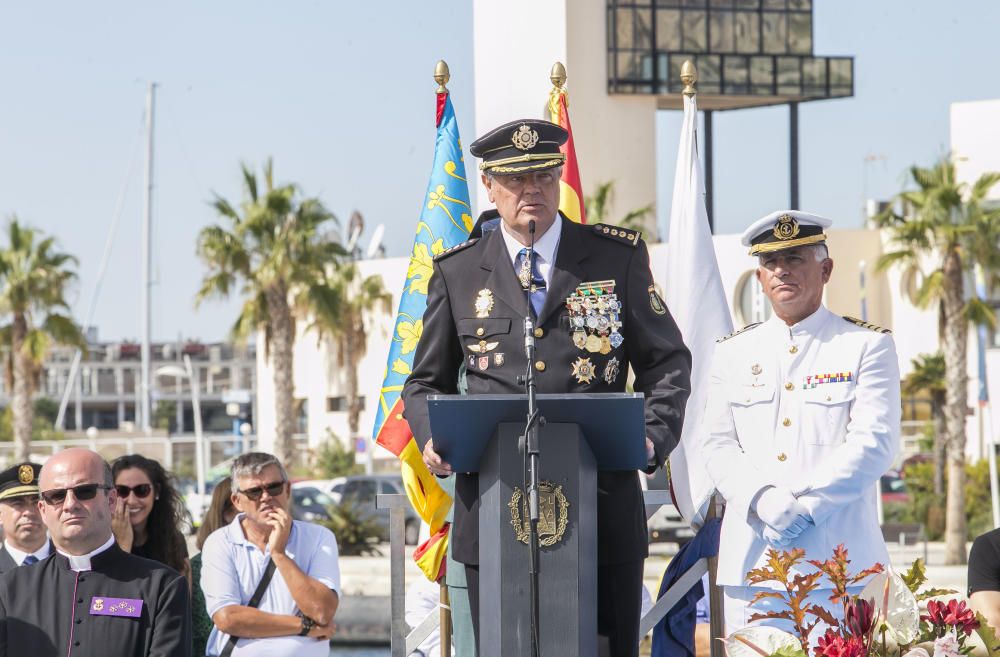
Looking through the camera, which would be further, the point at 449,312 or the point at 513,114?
the point at 513,114

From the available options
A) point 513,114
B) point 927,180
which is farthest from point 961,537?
point 513,114

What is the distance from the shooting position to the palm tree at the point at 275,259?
119ft

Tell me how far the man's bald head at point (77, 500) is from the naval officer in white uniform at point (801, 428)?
2062 millimetres

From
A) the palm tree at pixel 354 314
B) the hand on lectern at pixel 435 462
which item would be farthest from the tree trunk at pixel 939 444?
the hand on lectern at pixel 435 462

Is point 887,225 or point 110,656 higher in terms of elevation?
point 887,225

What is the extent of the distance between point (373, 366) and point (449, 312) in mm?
50495

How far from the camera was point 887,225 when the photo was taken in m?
35.0

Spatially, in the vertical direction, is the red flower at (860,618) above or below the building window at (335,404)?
above

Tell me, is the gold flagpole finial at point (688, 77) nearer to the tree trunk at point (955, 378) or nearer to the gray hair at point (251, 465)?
the gray hair at point (251, 465)

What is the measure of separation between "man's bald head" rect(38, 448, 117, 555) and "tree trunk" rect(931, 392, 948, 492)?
29706 millimetres

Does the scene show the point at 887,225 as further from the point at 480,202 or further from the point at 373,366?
the point at 480,202

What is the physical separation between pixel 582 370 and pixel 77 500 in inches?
59.8

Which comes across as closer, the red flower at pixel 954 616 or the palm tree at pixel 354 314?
the red flower at pixel 954 616

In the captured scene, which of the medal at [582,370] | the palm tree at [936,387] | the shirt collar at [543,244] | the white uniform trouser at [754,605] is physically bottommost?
the palm tree at [936,387]
